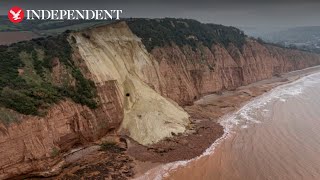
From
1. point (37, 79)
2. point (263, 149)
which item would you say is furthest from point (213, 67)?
point (37, 79)

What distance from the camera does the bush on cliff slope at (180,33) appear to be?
5422 cm

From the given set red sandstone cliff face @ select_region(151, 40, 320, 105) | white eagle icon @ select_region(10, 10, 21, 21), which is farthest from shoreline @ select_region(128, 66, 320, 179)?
white eagle icon @ select_region(10, 10, 21, 21)

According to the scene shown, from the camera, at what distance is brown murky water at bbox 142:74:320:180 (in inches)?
1195

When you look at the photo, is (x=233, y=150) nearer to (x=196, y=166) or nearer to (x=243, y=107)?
(x=196, y=166)

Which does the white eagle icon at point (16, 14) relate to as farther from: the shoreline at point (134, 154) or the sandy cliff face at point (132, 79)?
the shoreline at point (134, 154)

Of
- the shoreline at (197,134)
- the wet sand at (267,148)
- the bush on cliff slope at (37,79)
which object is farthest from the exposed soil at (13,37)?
the wet sand at (267,148)

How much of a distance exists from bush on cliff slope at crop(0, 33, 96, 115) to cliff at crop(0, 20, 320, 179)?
2.27 feet

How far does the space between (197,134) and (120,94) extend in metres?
9.97

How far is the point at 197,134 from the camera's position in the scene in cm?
3922

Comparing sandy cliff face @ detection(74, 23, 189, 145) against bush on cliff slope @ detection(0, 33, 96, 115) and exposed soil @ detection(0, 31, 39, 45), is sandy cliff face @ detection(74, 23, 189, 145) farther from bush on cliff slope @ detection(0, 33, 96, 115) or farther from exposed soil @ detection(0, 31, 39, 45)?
exposed soil @ detection(0, 31, 39, 45)

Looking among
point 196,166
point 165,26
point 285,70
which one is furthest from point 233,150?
point 285,70

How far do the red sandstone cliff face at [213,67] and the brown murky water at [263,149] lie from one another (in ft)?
28.0

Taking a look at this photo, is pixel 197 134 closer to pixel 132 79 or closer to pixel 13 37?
pixel 132 79

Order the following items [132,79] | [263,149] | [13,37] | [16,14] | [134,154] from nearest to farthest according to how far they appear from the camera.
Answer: [134,154], [263,149], [132,79], [16,14], [13,37]
